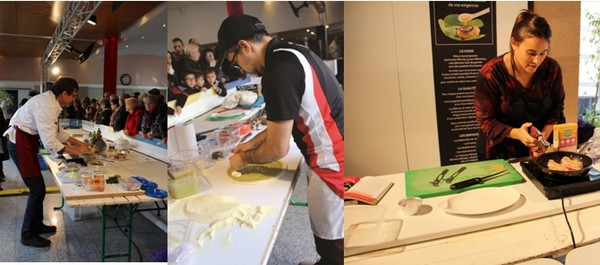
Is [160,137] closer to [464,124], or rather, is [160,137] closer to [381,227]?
[381,227]

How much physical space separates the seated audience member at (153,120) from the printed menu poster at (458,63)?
133 cm

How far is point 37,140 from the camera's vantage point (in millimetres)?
1895

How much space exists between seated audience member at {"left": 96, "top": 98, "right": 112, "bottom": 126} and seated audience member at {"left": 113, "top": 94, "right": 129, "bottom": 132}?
39 millimetres

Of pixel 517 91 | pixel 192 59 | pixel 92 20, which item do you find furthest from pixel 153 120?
pixel 517 91

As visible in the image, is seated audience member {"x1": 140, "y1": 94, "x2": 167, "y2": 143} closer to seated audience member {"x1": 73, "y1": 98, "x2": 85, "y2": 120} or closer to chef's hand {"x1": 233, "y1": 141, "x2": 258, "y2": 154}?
seated audience member {"x1": 73, "y1": 98, "x2": 85, "y2": 120}

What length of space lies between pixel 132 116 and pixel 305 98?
116 cm

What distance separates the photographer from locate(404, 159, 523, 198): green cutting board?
173 cm

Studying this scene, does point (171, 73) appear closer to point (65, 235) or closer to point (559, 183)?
point (65, 235)

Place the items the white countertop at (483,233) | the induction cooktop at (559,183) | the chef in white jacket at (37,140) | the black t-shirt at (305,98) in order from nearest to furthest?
1. the black t-shirt at (305,98)
2. the white countertop at (483,233)
3. the induction cooktop at (559,183)
4. the chef in white jacket at (37,140)

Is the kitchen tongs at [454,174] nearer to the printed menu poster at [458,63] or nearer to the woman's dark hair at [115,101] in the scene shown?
the printed menu poster at [458,63]

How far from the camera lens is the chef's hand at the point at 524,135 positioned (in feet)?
6.36

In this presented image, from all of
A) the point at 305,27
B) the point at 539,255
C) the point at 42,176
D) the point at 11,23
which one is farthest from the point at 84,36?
the point at 539,255

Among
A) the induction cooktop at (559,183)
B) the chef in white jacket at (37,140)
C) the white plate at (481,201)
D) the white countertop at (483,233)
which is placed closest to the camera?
the white countertop at (483,233)

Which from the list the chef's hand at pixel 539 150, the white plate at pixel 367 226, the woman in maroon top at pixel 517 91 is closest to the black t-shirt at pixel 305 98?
the white plate at pixel 367 226
